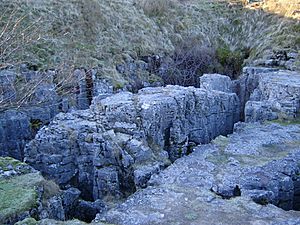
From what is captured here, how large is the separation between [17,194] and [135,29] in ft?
75.1

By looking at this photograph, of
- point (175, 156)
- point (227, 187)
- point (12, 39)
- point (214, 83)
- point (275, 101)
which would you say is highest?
point (12, 39)

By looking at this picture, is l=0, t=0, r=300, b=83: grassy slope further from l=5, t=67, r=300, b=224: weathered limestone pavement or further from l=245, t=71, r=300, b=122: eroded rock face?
l=5, t=67, r=300, b=224: weathered limestone pavement

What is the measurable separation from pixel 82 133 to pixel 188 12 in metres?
24.4

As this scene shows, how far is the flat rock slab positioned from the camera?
1100 centimetres

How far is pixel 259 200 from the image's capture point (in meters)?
12.1

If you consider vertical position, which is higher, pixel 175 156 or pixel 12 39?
pixel 12 39

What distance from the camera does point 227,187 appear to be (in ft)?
41.1

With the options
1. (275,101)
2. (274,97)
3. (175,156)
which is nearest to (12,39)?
(175,156)

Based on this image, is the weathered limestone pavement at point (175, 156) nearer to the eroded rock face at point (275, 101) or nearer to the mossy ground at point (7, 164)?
the eroded rock face at point (275, 101)

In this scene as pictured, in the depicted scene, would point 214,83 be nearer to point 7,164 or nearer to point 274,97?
point 274,97

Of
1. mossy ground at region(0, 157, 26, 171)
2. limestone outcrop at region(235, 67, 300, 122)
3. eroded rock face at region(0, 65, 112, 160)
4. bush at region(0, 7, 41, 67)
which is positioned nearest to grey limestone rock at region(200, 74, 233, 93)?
limestone outcrop at region(235, 67, 300, 122)

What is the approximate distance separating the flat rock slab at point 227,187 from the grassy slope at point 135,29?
12808 millimetres

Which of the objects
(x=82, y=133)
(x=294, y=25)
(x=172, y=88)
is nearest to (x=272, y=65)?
(x=294, y=25)

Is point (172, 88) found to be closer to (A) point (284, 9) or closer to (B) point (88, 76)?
(B) point (88, 76)
